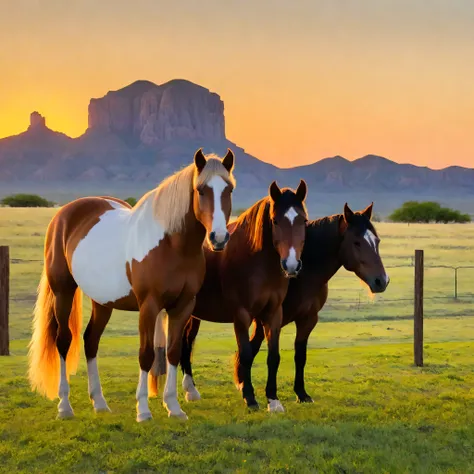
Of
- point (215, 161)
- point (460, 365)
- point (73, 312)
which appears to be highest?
point (215, 161)

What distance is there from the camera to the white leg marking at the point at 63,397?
236 inches

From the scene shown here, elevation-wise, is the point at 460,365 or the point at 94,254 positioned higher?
the point at 94,254

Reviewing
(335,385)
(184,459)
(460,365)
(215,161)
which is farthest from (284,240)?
(460,365)

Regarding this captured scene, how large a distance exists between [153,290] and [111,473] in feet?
4.97

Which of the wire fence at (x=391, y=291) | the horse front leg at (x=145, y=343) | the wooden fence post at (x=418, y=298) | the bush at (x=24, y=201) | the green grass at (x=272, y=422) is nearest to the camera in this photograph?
the green grass at (x=272, y=422)

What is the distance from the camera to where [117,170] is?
139 metres

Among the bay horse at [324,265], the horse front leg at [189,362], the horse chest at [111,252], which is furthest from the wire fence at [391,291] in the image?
the horse chest at [111,252]

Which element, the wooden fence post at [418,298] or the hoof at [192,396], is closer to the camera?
the hoof at [192,396]

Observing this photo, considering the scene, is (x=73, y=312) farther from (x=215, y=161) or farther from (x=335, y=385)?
(x=335, y=385)

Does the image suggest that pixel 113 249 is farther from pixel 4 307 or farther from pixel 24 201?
pixel 24 201

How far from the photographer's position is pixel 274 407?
601 centimetres

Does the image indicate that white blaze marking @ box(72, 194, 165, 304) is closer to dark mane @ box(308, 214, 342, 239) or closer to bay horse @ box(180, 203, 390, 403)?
bay horse @ box(180, 203, 390, 403)

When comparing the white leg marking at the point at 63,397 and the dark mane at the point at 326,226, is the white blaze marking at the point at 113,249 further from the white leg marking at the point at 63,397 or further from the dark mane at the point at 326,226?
the dark mane at the point at 326,226

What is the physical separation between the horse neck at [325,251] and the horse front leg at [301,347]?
47 cm
